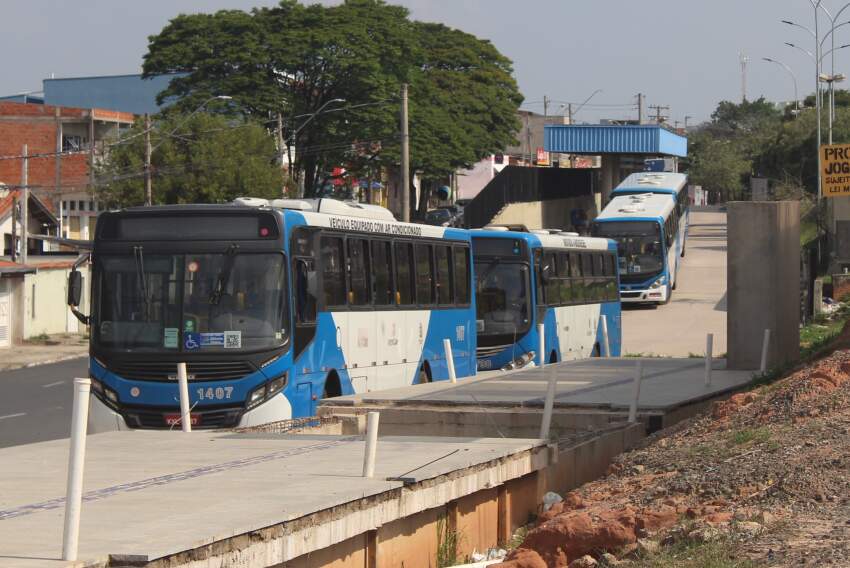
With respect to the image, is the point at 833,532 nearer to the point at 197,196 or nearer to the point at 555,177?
the point at 197,196

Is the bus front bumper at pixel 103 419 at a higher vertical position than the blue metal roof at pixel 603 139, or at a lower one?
lower

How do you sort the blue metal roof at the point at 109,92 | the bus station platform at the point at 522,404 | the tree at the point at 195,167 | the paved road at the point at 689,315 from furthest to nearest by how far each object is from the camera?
the blue metal roof at the point at 109,92, the tree at the point at 195,167, the paved road at the point at 689,315, the bus station platform at the point at 522,404

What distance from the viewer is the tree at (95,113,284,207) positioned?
51.9m

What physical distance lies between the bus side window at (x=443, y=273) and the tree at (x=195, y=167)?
2983 cm

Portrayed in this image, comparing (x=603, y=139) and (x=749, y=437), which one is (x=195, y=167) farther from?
(x=749, y=437)

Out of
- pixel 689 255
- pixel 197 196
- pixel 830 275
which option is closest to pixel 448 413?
pixel 830 275

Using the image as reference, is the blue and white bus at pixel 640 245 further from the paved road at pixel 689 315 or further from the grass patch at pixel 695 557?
the grass patch at pixel 695 557

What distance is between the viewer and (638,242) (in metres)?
49.2

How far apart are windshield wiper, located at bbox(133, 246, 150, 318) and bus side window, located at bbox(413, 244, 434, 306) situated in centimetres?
605

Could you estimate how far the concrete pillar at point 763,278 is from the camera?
20891 millimetres

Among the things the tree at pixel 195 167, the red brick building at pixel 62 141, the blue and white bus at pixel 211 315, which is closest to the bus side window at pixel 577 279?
the blue and white bus at pixel 211 315

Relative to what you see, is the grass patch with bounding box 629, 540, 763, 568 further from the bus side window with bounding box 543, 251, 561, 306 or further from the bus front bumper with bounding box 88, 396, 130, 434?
the bus side window with bounding box 543, 251, 561, 306

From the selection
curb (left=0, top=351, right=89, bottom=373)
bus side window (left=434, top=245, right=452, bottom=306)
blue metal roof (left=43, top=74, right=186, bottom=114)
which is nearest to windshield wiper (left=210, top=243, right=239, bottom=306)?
bus side window (left=434, top=245, right=452, bottom=306)

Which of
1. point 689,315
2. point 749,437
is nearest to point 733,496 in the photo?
point 749,437
